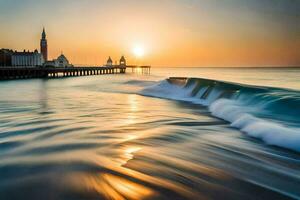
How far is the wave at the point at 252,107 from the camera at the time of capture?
7.66 metres

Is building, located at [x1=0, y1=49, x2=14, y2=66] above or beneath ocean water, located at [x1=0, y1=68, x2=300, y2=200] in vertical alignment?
above

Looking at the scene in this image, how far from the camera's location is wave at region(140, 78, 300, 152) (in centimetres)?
766

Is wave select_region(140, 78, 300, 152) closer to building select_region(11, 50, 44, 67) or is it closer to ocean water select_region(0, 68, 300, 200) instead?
ocean water select_region(0, 68, 300, 200)

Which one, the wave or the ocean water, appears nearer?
the ocean water

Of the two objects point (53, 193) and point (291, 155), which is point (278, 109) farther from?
point (53, 193)

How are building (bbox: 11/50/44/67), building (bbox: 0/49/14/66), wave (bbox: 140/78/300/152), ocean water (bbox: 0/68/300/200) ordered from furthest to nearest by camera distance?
building (bbox: 11/50/44/67) < building (bbox: 0/49/14/66) < wave (bbox: 140/78/300/152) < ocean water (bbox: 0/68/300/200)

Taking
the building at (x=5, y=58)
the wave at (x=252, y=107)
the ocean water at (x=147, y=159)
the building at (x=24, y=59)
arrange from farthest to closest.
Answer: the building at (x=24, y=59)
the building at (x=5, y=58)
the wave at (x=252, y=107)
the ocean water at (x=147, y=159)

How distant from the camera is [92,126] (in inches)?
347

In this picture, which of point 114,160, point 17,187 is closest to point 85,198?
point 17,187

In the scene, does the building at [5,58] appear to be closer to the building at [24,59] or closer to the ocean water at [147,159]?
the building at [24,59]

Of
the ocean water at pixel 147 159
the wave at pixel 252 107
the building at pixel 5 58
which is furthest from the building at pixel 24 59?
the ocean water at pixel 147 159

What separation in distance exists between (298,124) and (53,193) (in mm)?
8715

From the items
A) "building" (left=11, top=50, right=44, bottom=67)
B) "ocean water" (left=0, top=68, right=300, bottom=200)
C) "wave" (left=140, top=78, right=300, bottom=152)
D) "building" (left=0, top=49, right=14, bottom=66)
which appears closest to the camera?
"ocean water" (left=0, top=68, right=300, bottom=200)

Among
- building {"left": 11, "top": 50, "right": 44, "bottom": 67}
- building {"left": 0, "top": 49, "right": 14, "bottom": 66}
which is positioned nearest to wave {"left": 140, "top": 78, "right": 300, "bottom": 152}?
building {"left": 11, "top": 50, "right": 44, "bottom": 67}
